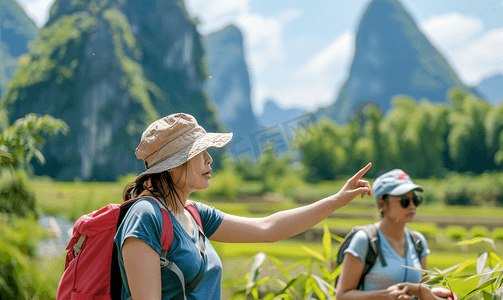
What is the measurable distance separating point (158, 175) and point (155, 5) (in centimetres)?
7843

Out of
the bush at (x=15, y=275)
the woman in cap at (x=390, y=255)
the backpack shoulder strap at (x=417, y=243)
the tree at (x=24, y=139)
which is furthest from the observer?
the bush at (x=15, y=275)

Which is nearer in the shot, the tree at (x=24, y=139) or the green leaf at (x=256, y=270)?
the green leaf at (x=256, y=270)

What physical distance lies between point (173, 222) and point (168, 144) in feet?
0.75

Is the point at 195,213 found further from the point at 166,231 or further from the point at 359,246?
the point at 359,246

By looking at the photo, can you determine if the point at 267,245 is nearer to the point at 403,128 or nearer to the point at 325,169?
the point at 325,169

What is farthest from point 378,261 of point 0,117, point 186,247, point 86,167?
point 0,117

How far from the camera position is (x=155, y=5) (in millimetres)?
73375

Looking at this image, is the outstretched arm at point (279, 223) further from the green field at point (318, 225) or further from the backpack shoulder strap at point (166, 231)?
the green field at point (318, 225)

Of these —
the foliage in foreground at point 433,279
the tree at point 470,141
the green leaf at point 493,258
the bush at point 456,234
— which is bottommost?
the tree at point 470,141

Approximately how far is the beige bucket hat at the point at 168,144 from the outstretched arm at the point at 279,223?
1.21 ft

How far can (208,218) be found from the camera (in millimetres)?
1450

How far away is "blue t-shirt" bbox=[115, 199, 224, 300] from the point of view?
42.1 inches

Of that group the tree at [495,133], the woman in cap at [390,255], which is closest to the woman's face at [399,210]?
the woman in cap at [390,255]

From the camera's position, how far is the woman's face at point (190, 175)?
1245mm
